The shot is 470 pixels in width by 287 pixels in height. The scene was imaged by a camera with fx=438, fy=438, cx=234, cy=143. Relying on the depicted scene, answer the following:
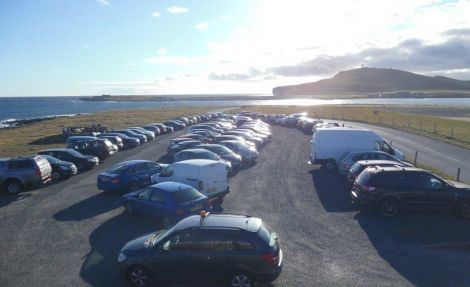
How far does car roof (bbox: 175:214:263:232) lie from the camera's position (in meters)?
9.70

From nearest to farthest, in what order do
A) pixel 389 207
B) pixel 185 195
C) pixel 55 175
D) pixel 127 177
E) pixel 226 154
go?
pixel 185 195 < pixel 389 207 < pixel 127 177 < pixel 55 175 < pixel 226 154

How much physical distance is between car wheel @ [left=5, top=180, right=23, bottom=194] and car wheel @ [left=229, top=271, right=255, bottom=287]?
14781 millimetres

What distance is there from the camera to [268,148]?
35062mm

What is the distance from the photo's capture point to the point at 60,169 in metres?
23.5

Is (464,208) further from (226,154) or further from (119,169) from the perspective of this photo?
(119,169)

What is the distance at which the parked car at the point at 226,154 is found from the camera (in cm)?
2500

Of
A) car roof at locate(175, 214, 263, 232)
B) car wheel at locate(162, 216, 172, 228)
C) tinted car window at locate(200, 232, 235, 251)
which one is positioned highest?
car roof at locate(175, 214, 263, 232)

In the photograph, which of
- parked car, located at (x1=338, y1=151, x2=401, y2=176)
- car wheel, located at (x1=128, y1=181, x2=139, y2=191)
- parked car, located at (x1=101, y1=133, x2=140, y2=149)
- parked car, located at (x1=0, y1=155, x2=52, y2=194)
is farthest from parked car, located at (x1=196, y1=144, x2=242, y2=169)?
parked car, located at (x1=101, y1=133, x2=140, y2=149)

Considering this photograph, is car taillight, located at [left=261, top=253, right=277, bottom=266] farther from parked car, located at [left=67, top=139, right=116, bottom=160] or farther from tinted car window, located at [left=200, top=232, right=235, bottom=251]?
parked car, located at [left=67, top=139, right=116, bottom=160]

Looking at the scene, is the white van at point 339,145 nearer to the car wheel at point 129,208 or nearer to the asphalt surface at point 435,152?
the asphalt surface at point 435,152

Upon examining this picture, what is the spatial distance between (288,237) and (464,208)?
6.77m

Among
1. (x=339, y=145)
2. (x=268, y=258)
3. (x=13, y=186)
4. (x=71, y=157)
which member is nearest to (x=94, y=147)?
(x=71, y=157)

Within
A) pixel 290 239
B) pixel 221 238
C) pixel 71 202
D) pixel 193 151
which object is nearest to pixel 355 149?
pixel 193 151

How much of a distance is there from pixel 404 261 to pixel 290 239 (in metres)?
3.27
